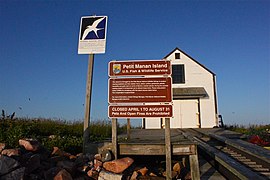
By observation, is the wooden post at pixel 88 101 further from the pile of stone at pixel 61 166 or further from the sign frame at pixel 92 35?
the pile of stone at pixel 61 166

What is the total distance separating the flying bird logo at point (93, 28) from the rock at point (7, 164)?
3.61 meters

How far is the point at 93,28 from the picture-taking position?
6.47 meters

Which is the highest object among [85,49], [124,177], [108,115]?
[85,49]

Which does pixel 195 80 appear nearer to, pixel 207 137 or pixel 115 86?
pixel 207 137

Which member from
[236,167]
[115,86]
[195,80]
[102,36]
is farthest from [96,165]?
[195,80]

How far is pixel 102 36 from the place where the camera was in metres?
6.41

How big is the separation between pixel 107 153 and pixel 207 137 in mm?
6783

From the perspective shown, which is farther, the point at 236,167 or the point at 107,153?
the point at 107,153

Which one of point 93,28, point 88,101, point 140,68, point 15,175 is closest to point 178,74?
point 93,28

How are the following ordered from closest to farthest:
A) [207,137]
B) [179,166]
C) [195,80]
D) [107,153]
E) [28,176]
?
[28,176]
[107,153]
[179,166]
[207,137]
[195,80]

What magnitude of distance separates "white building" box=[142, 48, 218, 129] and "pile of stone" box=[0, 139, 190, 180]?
14968 millimetres

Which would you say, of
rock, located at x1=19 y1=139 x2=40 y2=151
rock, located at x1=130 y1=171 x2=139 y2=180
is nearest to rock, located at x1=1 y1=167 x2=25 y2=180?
rock, located at x1=19 y1=139 x2=40 y2=151

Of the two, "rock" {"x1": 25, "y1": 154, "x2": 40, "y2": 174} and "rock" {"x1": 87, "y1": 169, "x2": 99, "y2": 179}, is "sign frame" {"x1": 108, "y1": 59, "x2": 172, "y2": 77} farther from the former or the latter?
"rock" {"x1": 25, "y1": 154, "x2": 40, "y2": 174}

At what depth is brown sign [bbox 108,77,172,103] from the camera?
17.2 feet
